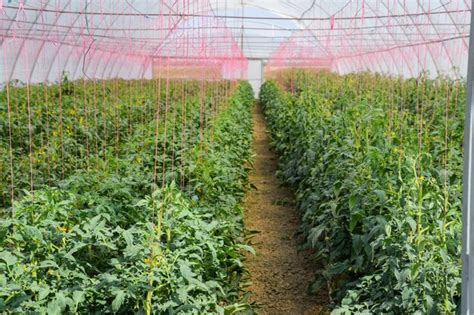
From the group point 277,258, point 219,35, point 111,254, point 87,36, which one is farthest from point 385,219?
point 219,35

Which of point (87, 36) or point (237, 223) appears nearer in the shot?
point (237, 223)

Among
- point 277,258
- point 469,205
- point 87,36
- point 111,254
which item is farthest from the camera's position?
point 87,36

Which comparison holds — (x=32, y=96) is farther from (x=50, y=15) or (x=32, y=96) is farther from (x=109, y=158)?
(x=109, y=158)

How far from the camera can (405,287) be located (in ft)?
9.91

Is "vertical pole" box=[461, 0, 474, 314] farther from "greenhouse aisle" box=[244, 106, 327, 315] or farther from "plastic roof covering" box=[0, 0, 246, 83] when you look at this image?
"plastic roof covering" box=[0, 0, 246, 83]

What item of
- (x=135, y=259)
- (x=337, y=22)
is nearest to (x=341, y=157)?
(x=135, y=259)

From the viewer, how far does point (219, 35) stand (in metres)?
17.3

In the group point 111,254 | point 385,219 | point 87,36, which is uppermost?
point 87,36

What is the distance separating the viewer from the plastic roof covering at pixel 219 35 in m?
12.1

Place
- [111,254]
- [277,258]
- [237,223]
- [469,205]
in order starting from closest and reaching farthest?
[469,205] → [111,254] → [237,223] → [277,258]

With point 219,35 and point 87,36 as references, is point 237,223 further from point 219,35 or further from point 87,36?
point 219,35

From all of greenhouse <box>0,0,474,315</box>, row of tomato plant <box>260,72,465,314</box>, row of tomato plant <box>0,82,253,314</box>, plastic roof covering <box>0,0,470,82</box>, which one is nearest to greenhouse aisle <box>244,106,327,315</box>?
greenhouse <box>0,0,474,315</box>

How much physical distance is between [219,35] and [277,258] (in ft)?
Answer: 40.2

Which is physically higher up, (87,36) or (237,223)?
(87,36)
